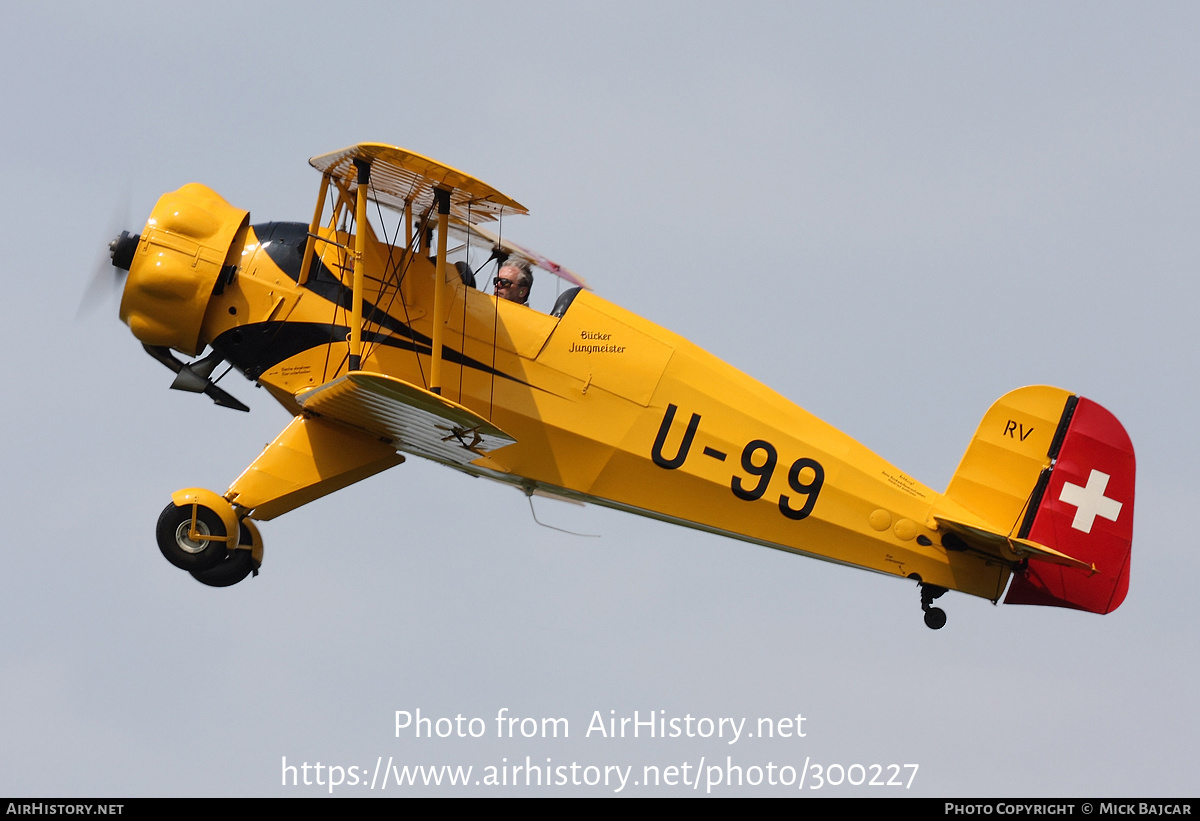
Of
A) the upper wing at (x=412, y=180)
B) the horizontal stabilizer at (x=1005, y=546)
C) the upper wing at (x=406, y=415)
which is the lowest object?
the upper wing at (x=406, y=415)

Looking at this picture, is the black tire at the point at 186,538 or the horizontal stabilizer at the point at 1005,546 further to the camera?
the horizontal stabilizer at the point at 1005,546

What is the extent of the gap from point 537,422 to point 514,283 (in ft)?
3.66

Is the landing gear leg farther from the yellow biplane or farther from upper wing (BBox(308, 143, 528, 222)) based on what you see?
upper wing (BBox(308, 143, 528, 222))

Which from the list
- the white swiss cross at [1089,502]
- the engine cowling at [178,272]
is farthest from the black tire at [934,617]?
the engine cowling at [178,272]

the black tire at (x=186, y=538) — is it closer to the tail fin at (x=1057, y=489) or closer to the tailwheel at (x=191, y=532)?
the tailwheel at (x=191, y=532)

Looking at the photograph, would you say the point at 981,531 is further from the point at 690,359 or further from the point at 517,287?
the point at 517,287

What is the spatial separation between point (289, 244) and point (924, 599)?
18.0 feet

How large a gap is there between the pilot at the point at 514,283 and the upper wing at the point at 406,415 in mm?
1219

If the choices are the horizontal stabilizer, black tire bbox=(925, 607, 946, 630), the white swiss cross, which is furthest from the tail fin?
black tire bbox=(925, 607, 946, 630)

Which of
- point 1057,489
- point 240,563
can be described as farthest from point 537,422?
point 1057,489

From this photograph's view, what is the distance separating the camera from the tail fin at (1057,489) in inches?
413

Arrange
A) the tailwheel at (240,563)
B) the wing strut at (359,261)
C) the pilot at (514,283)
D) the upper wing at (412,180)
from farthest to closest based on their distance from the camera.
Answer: the pilot at (514,283), the tailwheel at (240,563), the wing strut at (359,261), the upper wing at (412,180)

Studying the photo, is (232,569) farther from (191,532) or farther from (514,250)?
(514,250)
